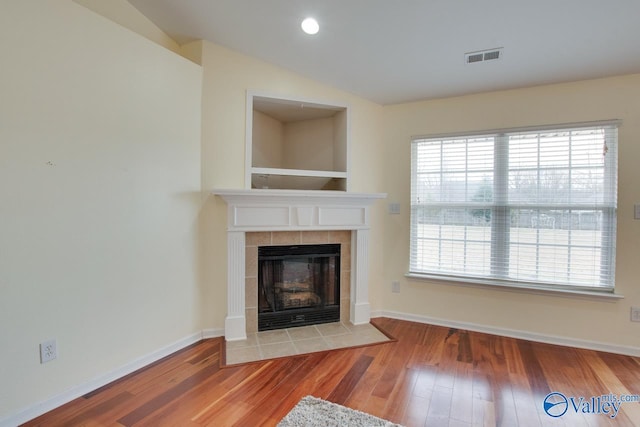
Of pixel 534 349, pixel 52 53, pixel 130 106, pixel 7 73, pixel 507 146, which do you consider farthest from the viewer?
pixel 507 146

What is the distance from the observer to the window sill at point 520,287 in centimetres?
256

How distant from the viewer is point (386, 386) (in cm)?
205

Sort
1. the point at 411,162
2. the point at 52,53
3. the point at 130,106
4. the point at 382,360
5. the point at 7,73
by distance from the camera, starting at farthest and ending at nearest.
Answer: the point at 411,162
the point at 382,360
the point at 130,106
the point at 52,53
the point at 7,73

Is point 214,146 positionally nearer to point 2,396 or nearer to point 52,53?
point 52,53

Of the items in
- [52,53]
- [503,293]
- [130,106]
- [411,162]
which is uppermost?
[52,53]

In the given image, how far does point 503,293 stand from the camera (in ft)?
9.48

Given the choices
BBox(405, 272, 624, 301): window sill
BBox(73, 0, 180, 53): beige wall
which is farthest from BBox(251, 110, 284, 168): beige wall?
BBox(405, 272, 624, 301): window sill

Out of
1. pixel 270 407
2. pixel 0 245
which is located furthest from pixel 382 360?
pixel 0 245

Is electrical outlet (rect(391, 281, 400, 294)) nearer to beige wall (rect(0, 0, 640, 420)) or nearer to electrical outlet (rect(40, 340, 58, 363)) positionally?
beige wall (rect(0, 0, 640, 420))

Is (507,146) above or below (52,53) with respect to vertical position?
Result: below

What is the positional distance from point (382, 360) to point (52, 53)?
10.0 feet

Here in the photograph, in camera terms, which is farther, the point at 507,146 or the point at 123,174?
the point at 507,146

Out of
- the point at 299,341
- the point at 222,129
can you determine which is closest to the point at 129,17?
the point at 222,129

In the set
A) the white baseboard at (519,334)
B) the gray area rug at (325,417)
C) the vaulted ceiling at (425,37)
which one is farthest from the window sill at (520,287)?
the vaulted ceiling at (425,37)
